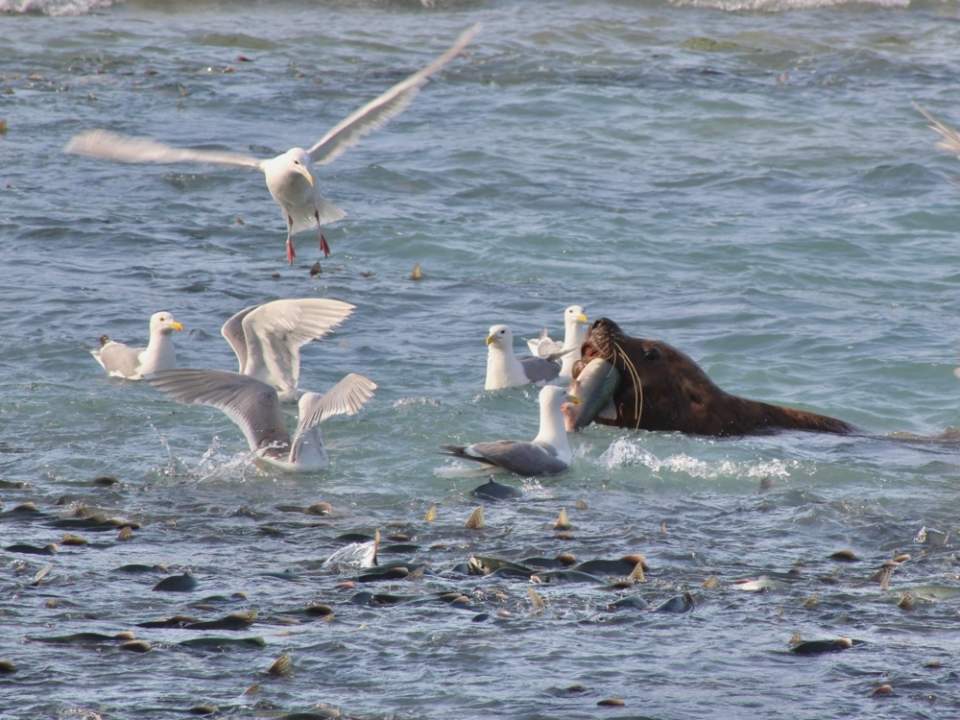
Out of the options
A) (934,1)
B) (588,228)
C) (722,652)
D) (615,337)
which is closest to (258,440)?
(615,337)

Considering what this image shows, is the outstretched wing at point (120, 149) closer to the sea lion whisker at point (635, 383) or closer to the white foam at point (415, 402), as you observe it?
the white foam at point (415, 402)

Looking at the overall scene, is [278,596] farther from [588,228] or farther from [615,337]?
[588,228]

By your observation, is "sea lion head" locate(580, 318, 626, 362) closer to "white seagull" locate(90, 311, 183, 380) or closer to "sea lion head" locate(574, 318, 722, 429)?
"sea lion head" locate(574, 318, 722, 429)

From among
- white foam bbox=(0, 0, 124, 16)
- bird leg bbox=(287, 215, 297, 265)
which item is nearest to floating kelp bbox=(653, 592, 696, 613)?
bird leg bbox=(287, 215, 297, 265)

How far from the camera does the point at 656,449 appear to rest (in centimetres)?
945

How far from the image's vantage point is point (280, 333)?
10188mm

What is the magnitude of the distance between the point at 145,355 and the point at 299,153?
187cm

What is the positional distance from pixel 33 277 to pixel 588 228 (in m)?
4.69

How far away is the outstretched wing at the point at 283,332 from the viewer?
999 cm

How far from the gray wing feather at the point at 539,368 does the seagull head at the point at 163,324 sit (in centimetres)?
215

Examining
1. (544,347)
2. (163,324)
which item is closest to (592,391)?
(544,347)

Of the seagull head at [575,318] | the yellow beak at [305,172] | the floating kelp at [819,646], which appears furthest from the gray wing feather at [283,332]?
the floating kelp at [819,646]

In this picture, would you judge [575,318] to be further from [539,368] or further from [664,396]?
[664,396]

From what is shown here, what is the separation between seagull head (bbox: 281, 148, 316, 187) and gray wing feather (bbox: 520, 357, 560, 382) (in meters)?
1.90
